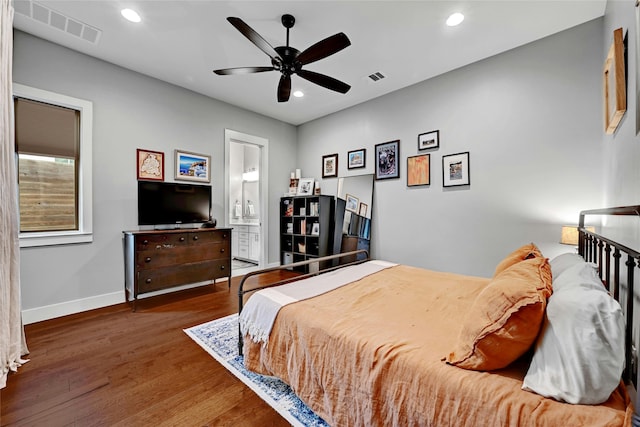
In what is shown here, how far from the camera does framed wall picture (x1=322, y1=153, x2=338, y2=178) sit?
4.86 meters

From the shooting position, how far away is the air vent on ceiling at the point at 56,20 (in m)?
2.36

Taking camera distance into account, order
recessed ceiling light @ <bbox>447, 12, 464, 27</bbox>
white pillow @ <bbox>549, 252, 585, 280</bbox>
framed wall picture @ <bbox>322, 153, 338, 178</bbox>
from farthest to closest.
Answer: framed wall picture @ <bbox>322, 153, 338, 178</bbox>
recessed ceiling light @ <bbox>447, 12, 464, 27</bbox>
white pillow @ <bbox>549, 252, 585, 280</bbox>

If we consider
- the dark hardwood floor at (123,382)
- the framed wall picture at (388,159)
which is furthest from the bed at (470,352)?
the framed wall picture at (388,159)

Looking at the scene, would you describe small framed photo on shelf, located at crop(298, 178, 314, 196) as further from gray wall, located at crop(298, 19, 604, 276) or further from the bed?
the bed

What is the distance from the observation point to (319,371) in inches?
54.5

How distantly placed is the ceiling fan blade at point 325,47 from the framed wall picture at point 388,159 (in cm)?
207

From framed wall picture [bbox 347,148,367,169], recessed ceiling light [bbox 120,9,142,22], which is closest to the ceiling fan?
recessed ceiling light [bbox 120,9,142,22]

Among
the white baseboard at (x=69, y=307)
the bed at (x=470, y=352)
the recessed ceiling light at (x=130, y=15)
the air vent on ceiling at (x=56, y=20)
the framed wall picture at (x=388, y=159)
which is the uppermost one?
the recessed ceiling light at (x=130, y=15)

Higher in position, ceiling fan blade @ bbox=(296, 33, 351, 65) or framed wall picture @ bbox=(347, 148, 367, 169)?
ceiling fan blade @ bbox=(296, 33, 351, 65)

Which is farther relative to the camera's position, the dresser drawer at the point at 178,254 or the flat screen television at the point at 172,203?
Result: the flat screen television at the point at 172,203

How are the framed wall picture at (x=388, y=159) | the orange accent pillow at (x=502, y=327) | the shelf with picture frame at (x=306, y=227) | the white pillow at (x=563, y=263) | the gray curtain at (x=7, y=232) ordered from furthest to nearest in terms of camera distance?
the shelf with picture frame at (x=306, y=227) → the framed wall picture at (x=388, y=159) → the gray curtain at (x=7, y=232) → the white pillow at (x=563, y=263) → the orange accent pillow at (x=502, y=327)

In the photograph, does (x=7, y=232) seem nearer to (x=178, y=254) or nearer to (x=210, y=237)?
(x=178, y=254)

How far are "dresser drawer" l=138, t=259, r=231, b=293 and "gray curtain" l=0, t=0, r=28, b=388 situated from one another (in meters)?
1.08

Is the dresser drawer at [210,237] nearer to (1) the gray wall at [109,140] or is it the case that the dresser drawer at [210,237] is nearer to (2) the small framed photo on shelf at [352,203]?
(1) the gray wall at [109,140]
